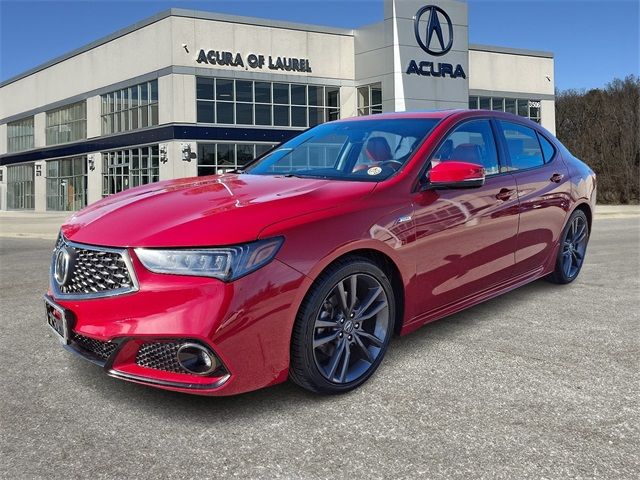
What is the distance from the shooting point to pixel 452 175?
381 cm

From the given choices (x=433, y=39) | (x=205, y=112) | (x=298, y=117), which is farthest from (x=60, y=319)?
(x=433, y=39)

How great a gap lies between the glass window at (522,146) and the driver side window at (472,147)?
0.82ft

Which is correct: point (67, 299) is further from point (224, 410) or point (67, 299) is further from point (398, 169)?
point (398, 169)

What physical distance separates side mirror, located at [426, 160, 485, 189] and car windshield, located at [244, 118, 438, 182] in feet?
0.72

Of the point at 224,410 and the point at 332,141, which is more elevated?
the point at 332,141

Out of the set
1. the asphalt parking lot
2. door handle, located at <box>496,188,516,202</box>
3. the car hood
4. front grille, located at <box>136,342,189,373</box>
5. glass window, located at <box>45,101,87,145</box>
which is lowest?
the asphalt parking lot

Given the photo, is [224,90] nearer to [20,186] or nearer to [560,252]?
[20,186]

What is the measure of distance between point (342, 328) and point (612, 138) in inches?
1668

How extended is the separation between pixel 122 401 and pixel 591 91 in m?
53.8

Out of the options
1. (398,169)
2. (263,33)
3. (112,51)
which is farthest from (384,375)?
(112,51)

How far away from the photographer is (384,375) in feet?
12.2

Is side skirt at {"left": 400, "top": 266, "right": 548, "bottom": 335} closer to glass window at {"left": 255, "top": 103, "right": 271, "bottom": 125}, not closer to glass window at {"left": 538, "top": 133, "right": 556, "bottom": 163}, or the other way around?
glass window at {"left": 538, "top": 133, "right": 556, "bottom": 163}

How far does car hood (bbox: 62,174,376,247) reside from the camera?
2.95 m

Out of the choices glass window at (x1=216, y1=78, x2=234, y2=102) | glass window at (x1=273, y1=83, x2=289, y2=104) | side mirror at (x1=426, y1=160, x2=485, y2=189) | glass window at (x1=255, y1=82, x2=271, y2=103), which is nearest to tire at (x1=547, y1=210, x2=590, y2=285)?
side mirror at (x1=426, y1=160, x2=485, y2=189)
